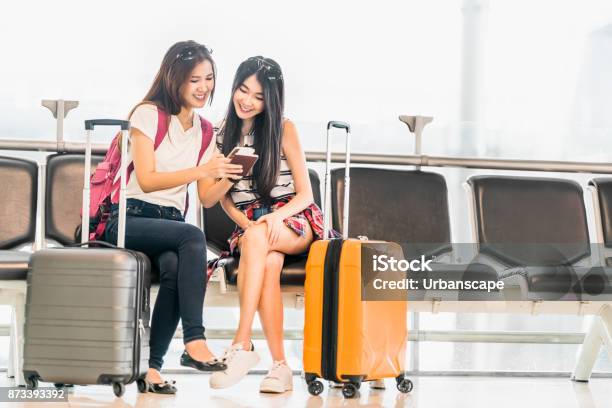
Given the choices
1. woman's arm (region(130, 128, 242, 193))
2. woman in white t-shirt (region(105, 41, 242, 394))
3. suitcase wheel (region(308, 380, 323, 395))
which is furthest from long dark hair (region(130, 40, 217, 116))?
suitcase wheel (region(308, 380, 323, 395))

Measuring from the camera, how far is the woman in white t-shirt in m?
2.93

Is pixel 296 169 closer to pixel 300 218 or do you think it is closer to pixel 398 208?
pixel 300 218

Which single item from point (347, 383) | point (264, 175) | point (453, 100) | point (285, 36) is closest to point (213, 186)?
point (264, 175)

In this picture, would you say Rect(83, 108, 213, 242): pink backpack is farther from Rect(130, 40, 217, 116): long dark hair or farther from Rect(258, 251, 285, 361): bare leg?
Rect(258, 251, 285, 361): bare leg

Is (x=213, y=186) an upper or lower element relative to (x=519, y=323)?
upper

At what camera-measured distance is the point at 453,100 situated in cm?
471

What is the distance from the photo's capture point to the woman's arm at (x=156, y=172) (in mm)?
2971

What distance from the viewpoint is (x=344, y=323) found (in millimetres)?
3016

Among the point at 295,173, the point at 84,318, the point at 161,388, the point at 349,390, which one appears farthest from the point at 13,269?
the point at 349,390

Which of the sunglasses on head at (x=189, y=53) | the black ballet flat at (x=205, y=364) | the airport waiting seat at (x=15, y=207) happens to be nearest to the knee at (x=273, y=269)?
the black ballet flat at (x=205, y=364)

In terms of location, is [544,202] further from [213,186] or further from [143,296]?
[143,296]

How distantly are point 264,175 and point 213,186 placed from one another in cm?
19

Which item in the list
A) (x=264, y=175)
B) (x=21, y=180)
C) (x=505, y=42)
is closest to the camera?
(x=264, y=175)

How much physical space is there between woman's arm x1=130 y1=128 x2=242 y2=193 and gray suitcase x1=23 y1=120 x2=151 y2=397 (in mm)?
310
